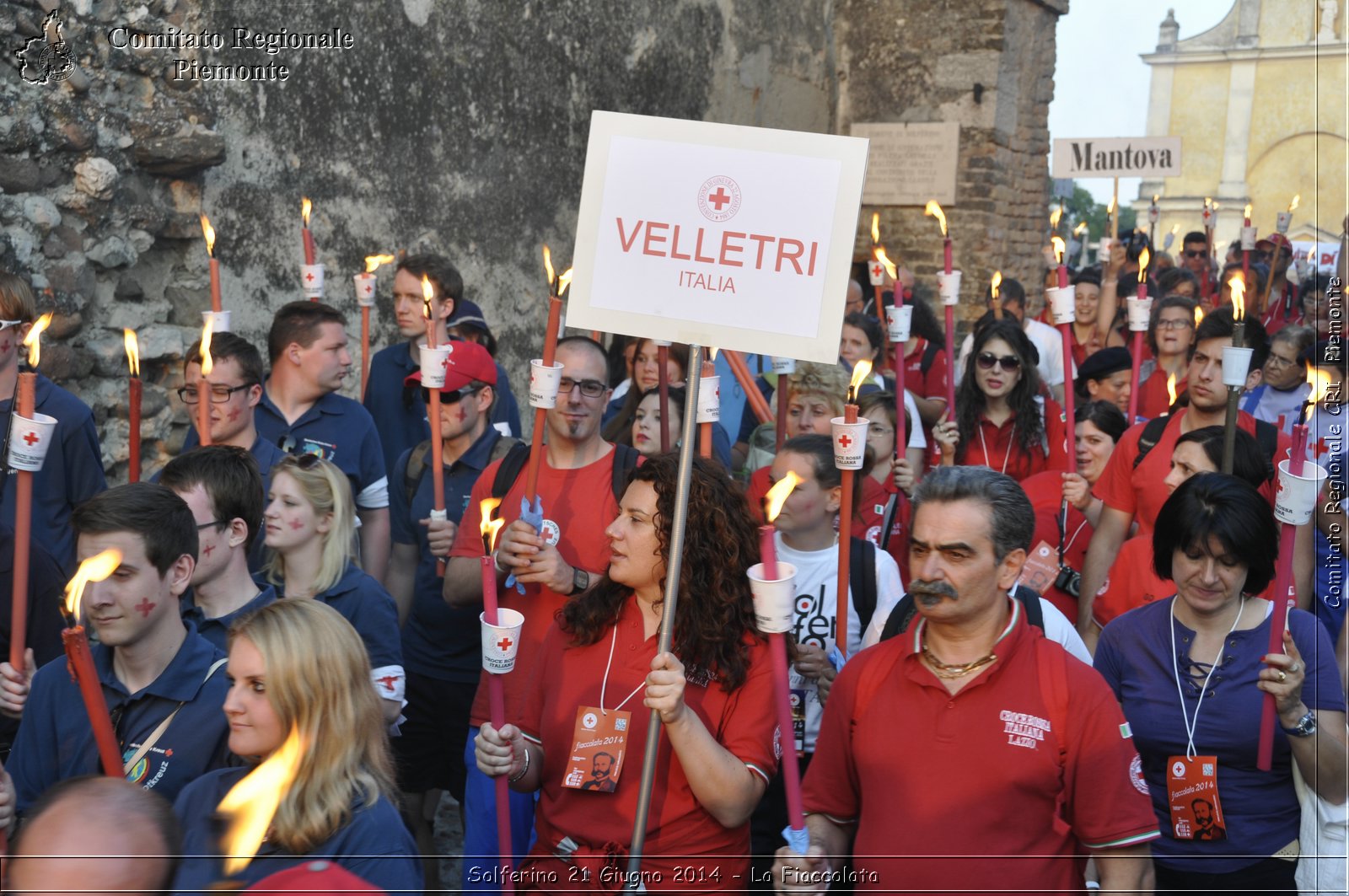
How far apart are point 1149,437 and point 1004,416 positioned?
3.30ft

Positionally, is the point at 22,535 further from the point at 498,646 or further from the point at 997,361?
the point at 997,361

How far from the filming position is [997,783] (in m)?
2.71

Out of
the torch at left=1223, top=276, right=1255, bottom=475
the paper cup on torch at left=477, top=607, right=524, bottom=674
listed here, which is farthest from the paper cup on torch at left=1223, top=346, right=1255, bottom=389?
the paper cup on torch at left=477, top=607, right=524, bottom=674

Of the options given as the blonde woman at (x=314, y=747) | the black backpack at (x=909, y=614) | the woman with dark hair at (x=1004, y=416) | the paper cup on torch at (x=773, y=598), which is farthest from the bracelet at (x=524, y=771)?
the woman with dark hair at (x=1004, y=416)

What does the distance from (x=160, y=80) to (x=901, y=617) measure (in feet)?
15.0

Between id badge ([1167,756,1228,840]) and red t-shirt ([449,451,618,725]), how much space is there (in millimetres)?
1667

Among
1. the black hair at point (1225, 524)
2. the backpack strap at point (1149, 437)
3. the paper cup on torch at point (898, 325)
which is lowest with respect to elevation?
the black hair at point (1225, 524)

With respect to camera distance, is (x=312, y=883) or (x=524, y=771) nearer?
(x=312, y=883)

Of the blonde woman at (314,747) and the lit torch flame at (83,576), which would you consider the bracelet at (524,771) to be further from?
the lit torch flame at (83,576)

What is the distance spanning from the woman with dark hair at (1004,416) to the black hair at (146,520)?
3.39 m

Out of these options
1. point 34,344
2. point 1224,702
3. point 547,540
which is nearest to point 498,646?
point 547,540

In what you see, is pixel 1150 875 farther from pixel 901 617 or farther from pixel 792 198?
pixel 792 198

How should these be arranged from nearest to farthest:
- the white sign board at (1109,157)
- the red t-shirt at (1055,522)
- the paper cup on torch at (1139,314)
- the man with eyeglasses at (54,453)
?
the man with eyeglasses at (54,453), the red t-shirt at (1055,522), the paper cup on torch at (1139,314), the white sign board at (1109,157)

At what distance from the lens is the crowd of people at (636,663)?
261 cm
